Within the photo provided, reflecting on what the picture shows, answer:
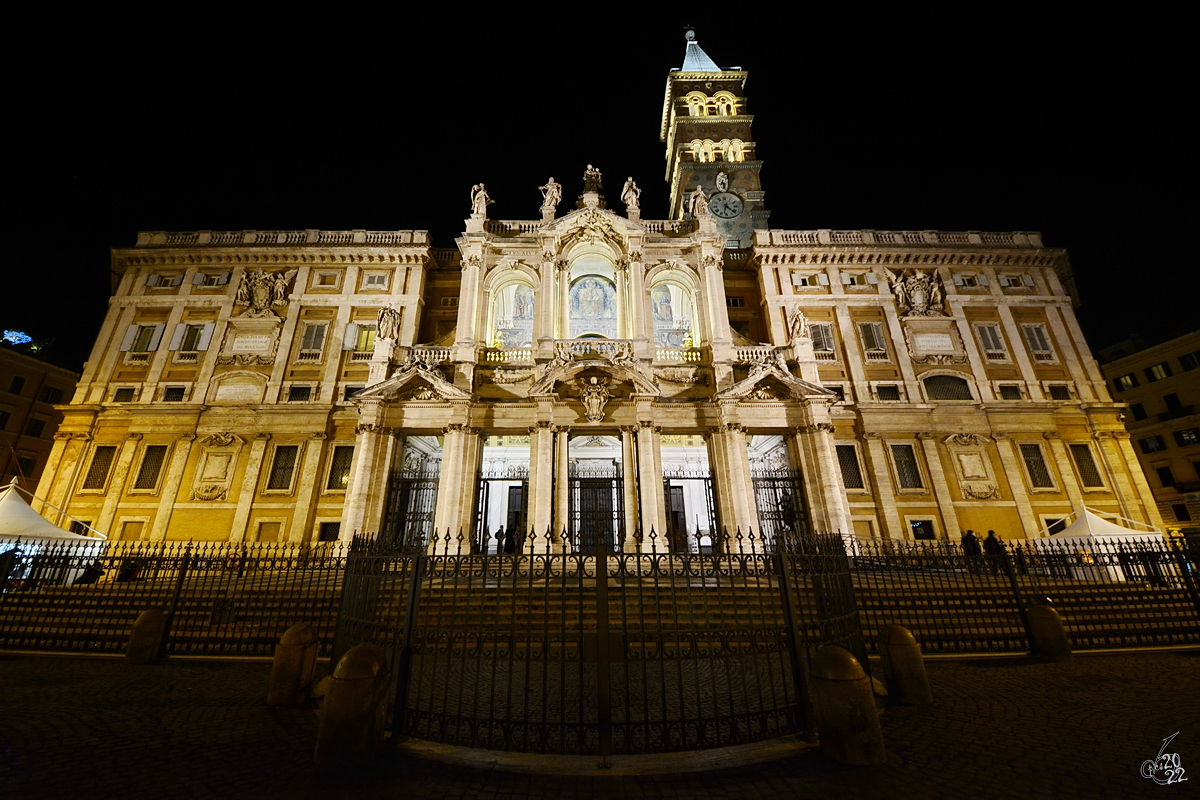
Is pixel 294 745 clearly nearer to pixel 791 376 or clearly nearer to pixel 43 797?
pixel 43 797

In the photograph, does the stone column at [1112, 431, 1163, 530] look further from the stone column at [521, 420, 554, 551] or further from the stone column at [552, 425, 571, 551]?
the stone column at [521, 420, 554, 551]

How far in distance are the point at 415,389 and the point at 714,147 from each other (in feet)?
115

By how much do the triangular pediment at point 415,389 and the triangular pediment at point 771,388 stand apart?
35.7 feet

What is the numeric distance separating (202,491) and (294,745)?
874 inches

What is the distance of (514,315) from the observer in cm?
2575

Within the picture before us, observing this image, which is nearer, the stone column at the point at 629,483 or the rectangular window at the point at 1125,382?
the stone column at the point at 629,483

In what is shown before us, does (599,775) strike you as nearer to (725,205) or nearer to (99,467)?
(99,467)

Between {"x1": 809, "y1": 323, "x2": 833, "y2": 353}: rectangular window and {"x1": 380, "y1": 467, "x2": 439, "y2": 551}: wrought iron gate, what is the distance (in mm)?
20410

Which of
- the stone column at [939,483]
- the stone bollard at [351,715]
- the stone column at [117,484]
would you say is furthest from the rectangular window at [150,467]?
the stone column at [939,483]

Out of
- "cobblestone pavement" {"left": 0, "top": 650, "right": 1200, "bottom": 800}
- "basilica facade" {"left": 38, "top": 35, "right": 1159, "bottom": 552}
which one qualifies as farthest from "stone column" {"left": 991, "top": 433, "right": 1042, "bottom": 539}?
"cobblestone pavement" {"left": 0, "top": 650, "right": 1200, "bottom": 800}

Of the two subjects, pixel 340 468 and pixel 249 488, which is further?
pixel 340 468

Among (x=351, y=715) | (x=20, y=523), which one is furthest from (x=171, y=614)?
(x=20, y=523)

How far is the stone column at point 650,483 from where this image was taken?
17.5 m

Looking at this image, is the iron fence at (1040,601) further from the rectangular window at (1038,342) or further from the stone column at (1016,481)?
the rectangular window at (1038,342)
